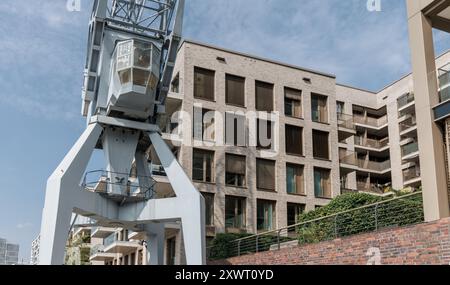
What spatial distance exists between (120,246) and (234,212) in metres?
9.28

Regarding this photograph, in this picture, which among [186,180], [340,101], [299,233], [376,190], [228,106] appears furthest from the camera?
[340,101]

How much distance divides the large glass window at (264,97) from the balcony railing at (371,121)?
52.9ft

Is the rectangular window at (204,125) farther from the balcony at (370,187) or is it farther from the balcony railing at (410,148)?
the balcony railing at (410,148)

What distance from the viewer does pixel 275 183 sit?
39562 millimetres

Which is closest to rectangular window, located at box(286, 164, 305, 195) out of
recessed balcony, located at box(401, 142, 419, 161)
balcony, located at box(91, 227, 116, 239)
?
recessed balcony, located at box(401, 142, 419, 161)

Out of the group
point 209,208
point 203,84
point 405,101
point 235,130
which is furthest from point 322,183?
point 405,101

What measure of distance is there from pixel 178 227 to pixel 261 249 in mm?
6109

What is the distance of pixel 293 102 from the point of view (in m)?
41.7

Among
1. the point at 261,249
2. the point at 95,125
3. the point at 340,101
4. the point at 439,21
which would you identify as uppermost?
the point at 340,101

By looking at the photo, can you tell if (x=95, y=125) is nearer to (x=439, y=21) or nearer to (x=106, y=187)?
(x=106, y=187)

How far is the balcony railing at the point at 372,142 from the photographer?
5422cm

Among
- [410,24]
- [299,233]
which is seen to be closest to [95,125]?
[299,233]

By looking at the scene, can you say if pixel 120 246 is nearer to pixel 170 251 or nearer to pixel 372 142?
pixel 170 251

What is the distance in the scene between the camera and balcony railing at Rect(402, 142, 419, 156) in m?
49.8
